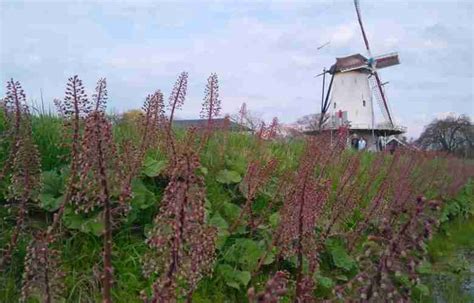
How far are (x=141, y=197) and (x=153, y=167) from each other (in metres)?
0.53

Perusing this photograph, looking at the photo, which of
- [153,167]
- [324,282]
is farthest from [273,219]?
[153,167]

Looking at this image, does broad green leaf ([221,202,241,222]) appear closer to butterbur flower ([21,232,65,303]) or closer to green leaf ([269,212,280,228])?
green leaf ([269,212,280,228])

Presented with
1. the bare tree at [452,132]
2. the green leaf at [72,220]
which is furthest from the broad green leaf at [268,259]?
the bare tree at [452,132]

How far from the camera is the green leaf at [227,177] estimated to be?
614cm

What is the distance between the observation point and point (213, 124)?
589 cm

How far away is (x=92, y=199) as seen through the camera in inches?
99.3

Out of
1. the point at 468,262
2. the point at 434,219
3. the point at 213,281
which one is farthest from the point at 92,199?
the point at 468,262

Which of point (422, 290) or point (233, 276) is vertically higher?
point (233, 276)

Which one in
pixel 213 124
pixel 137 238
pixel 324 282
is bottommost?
pixel 324 282

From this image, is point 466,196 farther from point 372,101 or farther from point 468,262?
point 372,101

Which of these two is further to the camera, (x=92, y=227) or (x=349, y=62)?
(x=349, y=62)

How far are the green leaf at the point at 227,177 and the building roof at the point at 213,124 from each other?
1.72ft

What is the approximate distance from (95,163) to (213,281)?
117 inches

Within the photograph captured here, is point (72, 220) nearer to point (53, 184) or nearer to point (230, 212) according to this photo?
point (53, 184)
